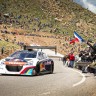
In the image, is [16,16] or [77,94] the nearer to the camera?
[77,94]

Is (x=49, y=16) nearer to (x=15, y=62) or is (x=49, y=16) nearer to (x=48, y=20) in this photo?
(x=48, y=20)

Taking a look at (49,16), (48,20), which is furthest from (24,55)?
(49,16)

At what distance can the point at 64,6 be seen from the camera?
177 m

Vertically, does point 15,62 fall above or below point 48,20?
below

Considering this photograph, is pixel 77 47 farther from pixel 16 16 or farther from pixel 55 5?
pixel 55 5

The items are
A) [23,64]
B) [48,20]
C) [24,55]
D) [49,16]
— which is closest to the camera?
[23,64]

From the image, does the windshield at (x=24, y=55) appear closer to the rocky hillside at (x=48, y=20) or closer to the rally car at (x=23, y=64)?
the rally car at (x=23, y=64)

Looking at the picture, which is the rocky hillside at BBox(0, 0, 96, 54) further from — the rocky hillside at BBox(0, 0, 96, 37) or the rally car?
the rally car

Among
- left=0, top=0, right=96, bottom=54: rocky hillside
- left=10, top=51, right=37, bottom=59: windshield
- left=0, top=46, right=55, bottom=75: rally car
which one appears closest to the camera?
left=0, top=46, right=55, bottom=75: rally car

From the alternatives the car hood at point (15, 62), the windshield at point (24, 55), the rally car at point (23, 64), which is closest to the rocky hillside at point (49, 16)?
the windshield at point (24, 55)

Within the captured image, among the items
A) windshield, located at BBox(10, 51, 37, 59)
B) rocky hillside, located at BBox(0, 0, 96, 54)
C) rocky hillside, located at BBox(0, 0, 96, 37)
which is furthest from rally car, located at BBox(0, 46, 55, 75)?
rocky hillside, located at BBox(0, 0, 96, 37)

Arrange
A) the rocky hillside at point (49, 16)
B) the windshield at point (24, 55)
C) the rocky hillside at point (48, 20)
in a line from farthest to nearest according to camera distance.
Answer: the rocky hillside at point (49, 16) < the rocky hillside at point (48, 20) < the windshield at point (24, 55)

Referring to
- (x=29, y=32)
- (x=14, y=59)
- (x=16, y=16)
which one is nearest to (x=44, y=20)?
(x=16, y=16)

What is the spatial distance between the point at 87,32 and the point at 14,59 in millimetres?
129023
